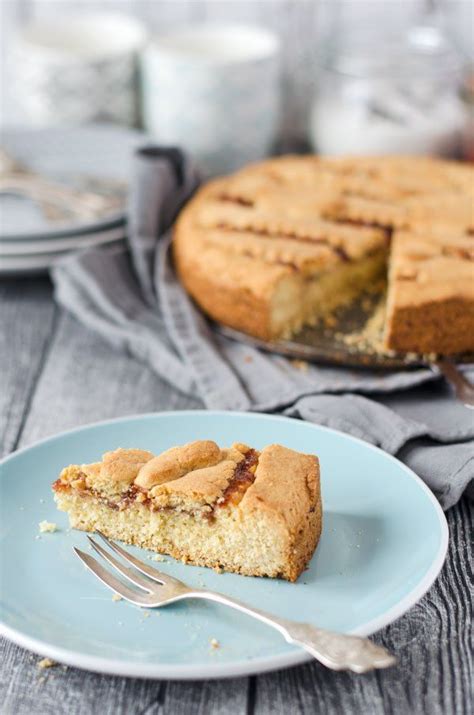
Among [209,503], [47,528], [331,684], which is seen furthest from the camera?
[47,528]

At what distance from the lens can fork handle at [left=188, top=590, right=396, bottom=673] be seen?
5.12 ft

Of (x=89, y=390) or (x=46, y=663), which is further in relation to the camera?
(x=89, y=390)

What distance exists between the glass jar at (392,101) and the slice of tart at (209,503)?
7.19ft

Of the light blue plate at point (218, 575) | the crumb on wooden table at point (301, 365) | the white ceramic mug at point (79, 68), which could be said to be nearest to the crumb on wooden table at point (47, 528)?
the light blue plate at point (218, 575)

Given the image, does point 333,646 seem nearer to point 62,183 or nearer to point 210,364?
point 210,364

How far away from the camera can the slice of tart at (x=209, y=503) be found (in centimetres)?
187

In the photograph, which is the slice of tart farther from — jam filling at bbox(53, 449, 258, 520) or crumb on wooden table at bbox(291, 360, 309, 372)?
crumb on wooden table at bbox(291, 360, 309, 372)

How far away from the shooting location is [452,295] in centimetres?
281

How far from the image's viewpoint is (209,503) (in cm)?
190

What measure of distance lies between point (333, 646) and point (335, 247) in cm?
174

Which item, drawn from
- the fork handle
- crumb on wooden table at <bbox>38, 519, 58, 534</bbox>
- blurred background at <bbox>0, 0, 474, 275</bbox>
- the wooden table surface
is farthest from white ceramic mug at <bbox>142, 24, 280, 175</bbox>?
the fork handle

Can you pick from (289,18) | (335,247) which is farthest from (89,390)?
(289,18)

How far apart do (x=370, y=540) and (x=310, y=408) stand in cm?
Answer: 59

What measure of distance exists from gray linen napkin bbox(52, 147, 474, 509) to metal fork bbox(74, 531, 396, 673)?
66 cm
